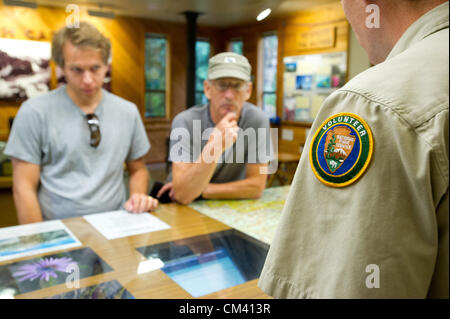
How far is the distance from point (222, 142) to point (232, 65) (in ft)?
0.91

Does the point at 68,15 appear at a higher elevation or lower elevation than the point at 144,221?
higher

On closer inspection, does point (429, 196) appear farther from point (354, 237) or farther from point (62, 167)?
point (62, 167)

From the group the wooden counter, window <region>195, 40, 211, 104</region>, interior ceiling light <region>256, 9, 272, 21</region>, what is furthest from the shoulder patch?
window <region>195, 40, 211, 104</region>

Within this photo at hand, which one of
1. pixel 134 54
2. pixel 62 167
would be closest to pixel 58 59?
pixel 134 54

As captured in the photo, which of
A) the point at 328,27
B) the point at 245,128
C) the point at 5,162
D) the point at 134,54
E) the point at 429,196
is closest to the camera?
the point at 429,196

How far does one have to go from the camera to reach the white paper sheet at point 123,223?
1.03m

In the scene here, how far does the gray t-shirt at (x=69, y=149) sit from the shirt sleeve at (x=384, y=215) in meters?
1.05

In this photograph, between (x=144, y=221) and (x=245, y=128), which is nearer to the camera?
(x=245, y=128)

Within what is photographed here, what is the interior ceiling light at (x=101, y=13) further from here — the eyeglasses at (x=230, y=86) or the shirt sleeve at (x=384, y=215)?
the shirt sleeve at (x=384, y=215)

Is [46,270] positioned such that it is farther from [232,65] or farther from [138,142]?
[138,142]

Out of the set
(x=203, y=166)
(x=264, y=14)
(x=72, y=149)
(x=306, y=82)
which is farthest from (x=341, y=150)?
(x=72, y=149)

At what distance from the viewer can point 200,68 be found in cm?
94

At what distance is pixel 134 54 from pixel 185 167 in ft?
1.18

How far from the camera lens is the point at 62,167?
123 cm
